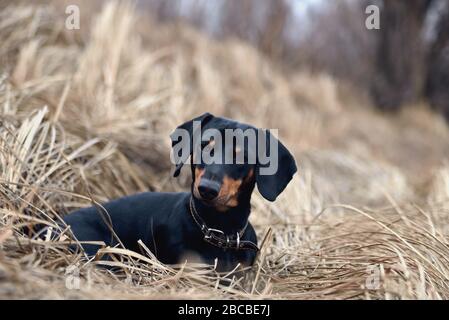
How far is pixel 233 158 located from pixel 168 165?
209cm

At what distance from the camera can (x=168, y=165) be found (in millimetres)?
4793

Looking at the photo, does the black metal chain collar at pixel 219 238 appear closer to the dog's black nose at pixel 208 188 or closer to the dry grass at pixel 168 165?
the dry grass at pixel 168 165

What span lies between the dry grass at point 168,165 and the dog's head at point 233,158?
358 millimetres

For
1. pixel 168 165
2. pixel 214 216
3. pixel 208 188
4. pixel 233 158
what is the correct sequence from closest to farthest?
pixel 208 188
pixel 233 158
pixel 214 216
pixel 168 165

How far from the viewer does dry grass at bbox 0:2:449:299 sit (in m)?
2.49

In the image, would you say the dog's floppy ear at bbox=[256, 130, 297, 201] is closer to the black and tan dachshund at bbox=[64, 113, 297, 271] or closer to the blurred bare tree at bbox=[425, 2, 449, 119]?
the black and tan dachshund at bbox=[64, 113, 297, 271]

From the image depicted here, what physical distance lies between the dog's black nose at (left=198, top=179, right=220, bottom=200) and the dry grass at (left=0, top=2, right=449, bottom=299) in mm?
315

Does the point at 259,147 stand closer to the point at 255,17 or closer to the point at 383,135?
the point at 383,135

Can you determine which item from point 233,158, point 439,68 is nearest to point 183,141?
point 233,158

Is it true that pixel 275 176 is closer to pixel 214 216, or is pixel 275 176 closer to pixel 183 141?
pixel 214 216

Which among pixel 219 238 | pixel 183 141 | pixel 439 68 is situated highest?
pixel 439 68

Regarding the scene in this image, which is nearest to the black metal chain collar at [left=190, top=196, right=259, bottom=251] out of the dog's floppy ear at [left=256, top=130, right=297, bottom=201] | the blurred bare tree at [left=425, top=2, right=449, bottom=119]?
the dog's floppy ear at [left=256, top=130, right=297, bottom=201]

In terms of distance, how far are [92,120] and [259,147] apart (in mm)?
2128
